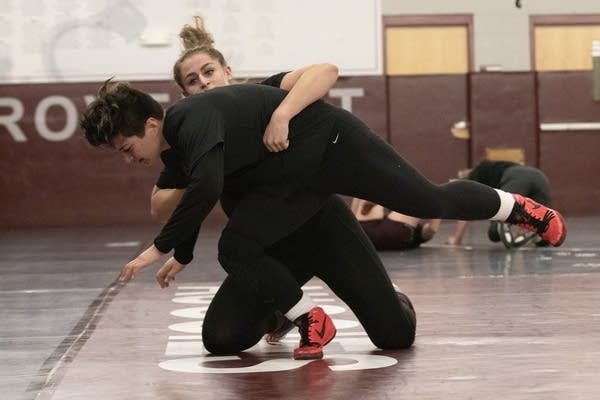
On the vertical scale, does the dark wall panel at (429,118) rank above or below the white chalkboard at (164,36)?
below

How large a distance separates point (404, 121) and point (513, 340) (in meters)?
7.96

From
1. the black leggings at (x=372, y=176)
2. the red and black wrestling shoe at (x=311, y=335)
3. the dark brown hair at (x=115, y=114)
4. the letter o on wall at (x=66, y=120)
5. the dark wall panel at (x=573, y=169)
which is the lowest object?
the dark wall panel at (x=573, y=169)

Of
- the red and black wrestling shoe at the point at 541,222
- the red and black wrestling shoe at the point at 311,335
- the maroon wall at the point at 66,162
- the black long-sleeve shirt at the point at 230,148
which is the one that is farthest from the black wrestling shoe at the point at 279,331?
the maroon wall at the point at 66,162

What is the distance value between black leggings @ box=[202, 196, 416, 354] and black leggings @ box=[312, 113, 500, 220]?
0.15 meters

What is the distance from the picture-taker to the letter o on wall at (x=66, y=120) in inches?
463

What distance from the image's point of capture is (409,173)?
12.9ft

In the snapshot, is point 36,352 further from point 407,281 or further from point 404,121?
point 404,121

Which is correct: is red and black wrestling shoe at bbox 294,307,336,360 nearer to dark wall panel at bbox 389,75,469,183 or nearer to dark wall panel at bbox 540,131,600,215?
dark wall panel at bbox 389,75,469,183

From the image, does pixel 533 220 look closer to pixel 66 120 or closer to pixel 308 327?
Answer: pixel 308 327

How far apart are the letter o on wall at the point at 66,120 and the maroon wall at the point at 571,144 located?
4706 mm

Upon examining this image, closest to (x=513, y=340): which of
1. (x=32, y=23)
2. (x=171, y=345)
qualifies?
(x=171, y=345)

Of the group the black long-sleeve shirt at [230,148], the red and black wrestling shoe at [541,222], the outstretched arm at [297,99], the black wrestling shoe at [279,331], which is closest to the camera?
the black long-sleeve shirt at [230,148]

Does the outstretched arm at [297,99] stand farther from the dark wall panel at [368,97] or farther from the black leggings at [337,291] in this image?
the dark wall panel at [368,97]

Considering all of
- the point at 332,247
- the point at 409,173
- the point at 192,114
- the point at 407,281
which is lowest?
the point at 407,281
